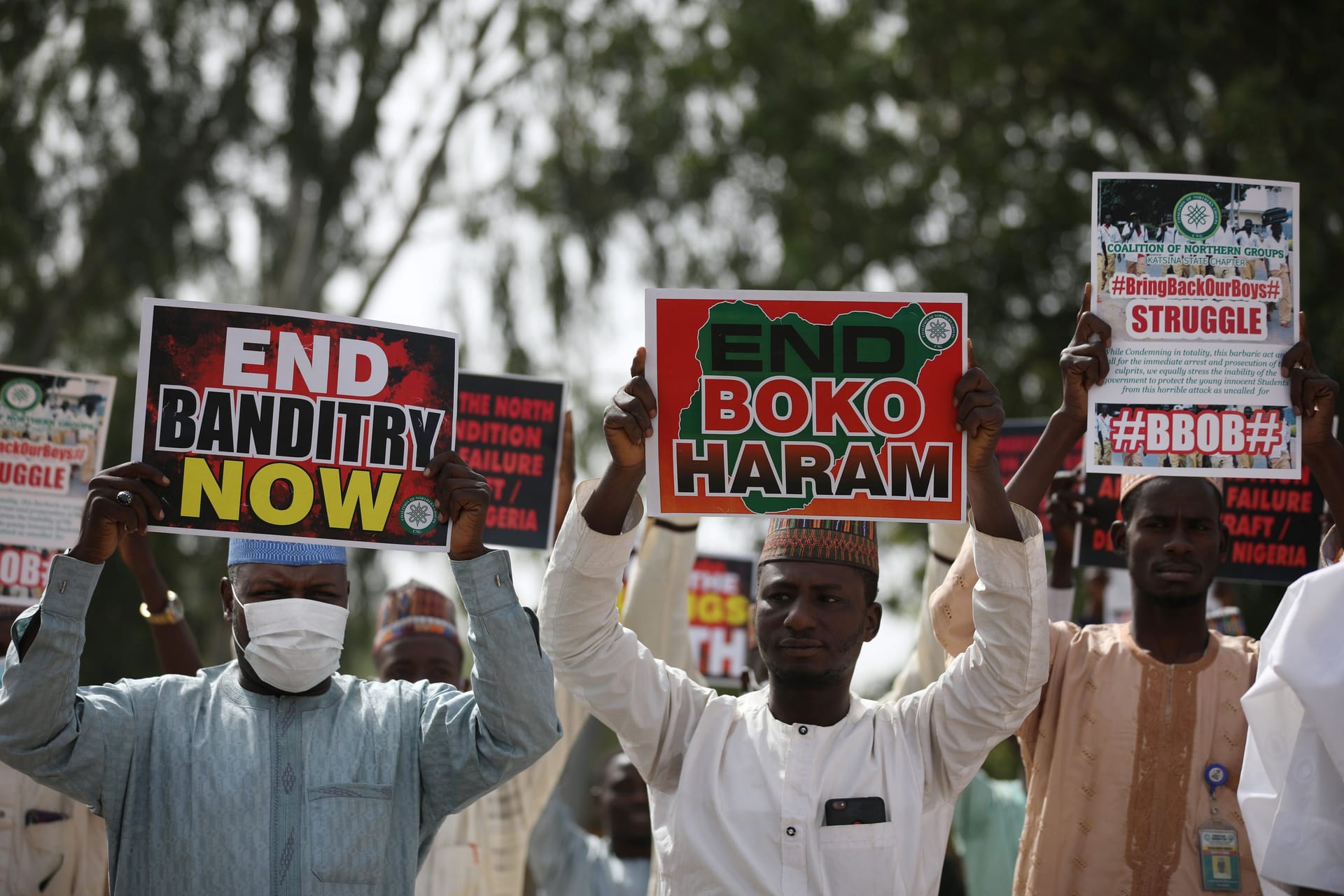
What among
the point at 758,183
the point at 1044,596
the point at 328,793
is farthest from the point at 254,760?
the point at 758,183

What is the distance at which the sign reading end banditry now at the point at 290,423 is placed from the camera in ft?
13.1

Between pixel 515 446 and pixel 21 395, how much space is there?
6.02ft

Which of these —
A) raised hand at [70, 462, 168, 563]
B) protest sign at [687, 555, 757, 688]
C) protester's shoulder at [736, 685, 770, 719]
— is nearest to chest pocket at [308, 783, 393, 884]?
raised hand at [70, 462, 168, 563]

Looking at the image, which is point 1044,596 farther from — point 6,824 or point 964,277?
point 964,277

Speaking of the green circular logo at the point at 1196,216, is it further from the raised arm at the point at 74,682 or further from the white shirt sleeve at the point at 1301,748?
the raised arm at the point at 74,682

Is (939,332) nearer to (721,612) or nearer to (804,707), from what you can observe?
(804,707)

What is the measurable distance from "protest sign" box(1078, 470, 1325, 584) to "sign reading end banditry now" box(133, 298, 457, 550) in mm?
2748

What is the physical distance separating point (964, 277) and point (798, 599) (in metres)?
11.3

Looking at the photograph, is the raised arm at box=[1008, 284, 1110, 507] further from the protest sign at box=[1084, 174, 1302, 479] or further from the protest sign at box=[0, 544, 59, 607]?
the protest sign at box=[0, 544, 59, 607]

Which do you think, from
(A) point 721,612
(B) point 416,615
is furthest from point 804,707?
(A) point 721,612

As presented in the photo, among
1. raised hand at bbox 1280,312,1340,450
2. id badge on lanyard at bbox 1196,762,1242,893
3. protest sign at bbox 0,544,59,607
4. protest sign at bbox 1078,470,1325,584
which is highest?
raised hand at bbox 1280,312,1340,450

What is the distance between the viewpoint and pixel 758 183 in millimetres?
17281

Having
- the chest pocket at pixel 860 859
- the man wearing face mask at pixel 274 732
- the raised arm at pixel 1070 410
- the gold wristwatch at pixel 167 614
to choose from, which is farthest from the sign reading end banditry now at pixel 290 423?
the raised arm at pixel 1070 410

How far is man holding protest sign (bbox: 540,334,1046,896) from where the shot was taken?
3.92m
